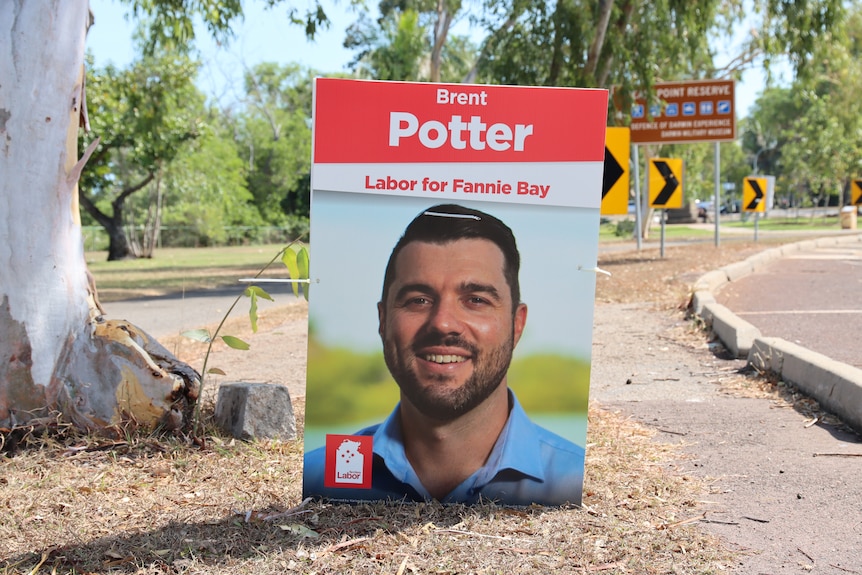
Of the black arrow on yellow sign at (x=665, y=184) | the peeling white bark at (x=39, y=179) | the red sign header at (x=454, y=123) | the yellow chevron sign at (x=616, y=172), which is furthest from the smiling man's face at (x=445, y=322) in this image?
the black arrow on yellow sign at (x=665, y=184)

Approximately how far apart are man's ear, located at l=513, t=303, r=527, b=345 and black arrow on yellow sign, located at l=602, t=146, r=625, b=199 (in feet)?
25.5

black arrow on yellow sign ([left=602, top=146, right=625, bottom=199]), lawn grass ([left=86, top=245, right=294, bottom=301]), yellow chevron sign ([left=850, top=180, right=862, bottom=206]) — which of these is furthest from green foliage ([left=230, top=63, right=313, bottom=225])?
black arrow on yellow sign ([left=602, top=146, right=625, bottom=199])

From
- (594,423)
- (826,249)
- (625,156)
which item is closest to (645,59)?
(625,156)

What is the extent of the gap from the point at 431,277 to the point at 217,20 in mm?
11617

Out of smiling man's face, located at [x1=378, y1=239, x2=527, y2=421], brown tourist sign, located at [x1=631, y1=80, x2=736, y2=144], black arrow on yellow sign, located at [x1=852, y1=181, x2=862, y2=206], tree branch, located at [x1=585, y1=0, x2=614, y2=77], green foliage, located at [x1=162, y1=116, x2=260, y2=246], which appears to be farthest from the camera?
green foliage, located at [x1=162, y1=116, x2=260, y2=246]

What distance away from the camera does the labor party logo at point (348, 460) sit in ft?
13.3

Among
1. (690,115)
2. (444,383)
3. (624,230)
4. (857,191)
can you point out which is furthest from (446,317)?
(624,230)

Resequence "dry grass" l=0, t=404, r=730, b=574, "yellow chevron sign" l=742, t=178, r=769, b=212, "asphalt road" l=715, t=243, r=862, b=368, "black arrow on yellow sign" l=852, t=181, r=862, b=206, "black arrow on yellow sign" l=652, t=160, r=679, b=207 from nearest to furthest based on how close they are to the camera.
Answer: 1. "dry grass" l=0, t=404, r=730, b=574
2. "asphalt road" l=715, t=243, r=862, b=368
3. "black arrow on yellow sign" l=652, t=160, r=679, b=207
4. "yellow chevron sign" l=742, t=178, r=769, b=212
5. "black arrow on yellow sign" l=852, t=181, r=862, b=206

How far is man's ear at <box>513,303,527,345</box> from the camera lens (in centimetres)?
408

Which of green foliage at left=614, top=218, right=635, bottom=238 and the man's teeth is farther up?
green foliage at left=614, top=218, right=635, bottom=238

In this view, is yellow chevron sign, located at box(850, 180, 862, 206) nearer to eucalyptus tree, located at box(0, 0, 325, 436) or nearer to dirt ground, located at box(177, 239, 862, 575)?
Result: dirt ground, located at box(177, 239, 862, 575)

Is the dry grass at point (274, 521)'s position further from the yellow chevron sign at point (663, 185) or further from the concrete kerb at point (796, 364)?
the yellow chevron sign at point (663, 185)

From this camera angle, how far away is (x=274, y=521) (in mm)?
3939

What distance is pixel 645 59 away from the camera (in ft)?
62.2
